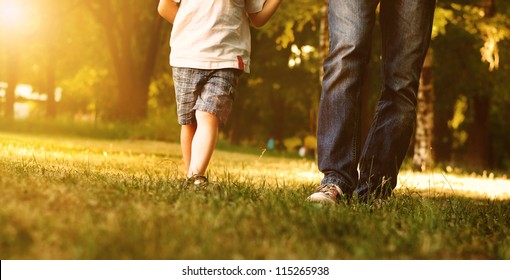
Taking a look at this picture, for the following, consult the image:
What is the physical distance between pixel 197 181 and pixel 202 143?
35 cm

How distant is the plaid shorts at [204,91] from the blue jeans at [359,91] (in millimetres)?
927

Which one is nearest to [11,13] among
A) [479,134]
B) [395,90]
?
[479,134]

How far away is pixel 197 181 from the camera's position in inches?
178

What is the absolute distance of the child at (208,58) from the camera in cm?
494

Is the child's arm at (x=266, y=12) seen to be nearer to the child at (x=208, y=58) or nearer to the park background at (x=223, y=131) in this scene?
the child at (x=208, y=58)

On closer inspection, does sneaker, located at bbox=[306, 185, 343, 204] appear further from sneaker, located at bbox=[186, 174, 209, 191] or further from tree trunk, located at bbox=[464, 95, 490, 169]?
tree trunk, located at bbox=[464, 95, 490, 169]

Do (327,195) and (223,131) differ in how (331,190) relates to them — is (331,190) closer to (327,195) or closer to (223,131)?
(327,195)

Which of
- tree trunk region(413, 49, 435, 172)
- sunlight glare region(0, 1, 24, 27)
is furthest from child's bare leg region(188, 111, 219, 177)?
sunlight glare region(0, 1, 24, 27)

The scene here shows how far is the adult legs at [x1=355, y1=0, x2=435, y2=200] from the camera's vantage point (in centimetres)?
429

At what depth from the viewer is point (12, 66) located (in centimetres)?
2895

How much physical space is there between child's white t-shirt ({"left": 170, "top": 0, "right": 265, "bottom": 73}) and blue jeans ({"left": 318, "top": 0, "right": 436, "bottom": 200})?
3.10ft

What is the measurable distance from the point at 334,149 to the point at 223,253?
→ 6.52ft

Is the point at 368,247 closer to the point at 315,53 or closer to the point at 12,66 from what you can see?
the point at 315,53

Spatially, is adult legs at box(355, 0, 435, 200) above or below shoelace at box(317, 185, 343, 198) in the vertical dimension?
above
